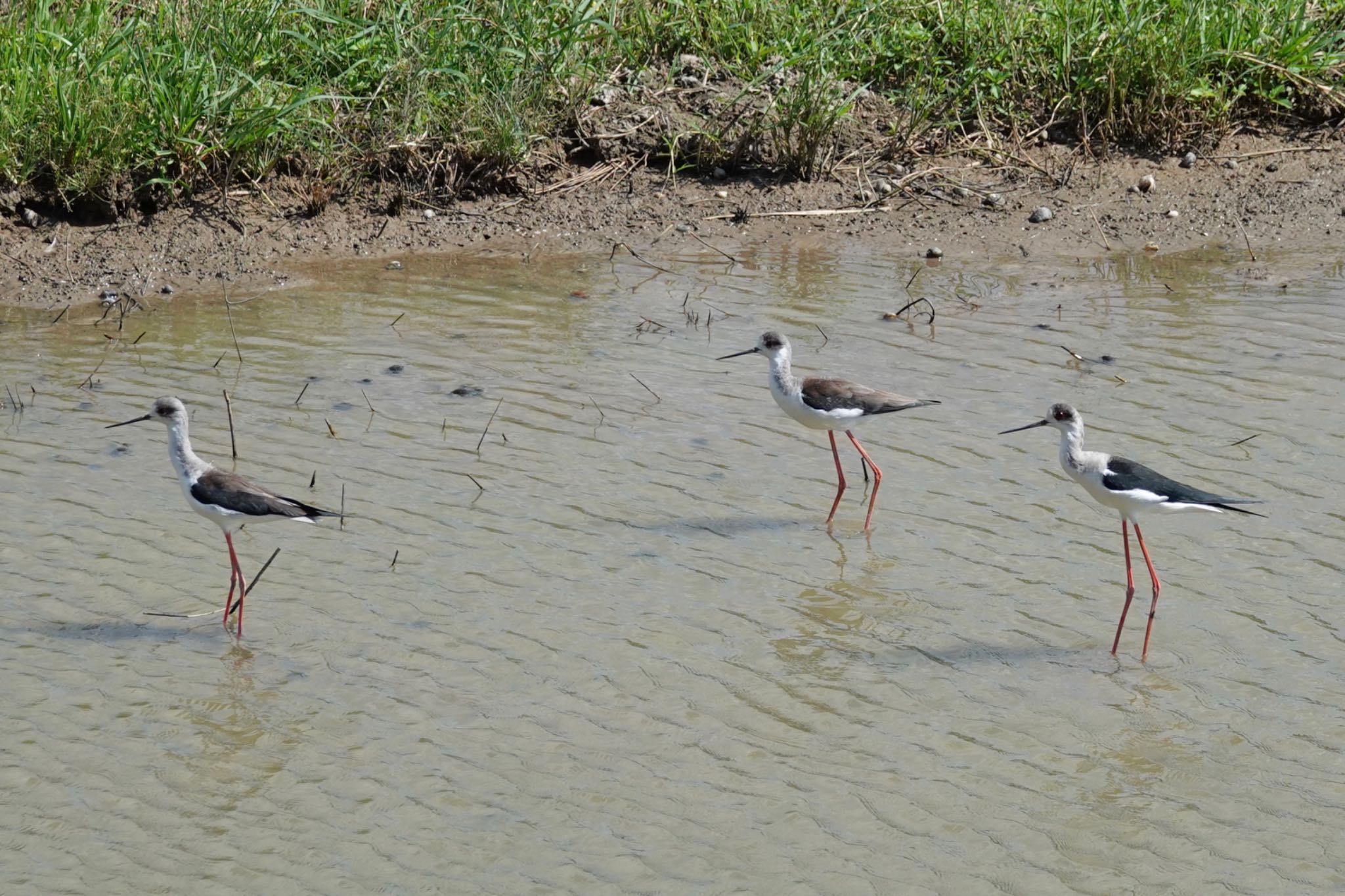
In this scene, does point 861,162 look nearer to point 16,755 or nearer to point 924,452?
point 924,452

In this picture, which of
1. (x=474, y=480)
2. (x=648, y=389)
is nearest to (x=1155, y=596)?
(x=474, y=480)

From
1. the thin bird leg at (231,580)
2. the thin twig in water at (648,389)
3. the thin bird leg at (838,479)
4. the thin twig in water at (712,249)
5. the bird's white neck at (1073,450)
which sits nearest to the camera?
the thin bird leg at (231,580)

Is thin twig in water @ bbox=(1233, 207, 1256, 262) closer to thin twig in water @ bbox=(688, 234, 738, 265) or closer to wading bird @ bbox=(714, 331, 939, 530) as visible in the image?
thin twig in water @ bbox=(688, 234, 738, 265)

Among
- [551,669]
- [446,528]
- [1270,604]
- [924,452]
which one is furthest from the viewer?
[924,452]

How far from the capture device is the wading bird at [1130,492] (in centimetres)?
619

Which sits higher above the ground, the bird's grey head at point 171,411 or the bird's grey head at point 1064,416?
the bird's grey head at point 1064,416

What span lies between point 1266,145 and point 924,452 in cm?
600

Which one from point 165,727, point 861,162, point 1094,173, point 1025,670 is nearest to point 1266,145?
point 1094,173

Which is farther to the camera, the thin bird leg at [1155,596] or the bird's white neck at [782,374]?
the bird's white neck at [782,374]

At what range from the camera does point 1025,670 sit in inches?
230

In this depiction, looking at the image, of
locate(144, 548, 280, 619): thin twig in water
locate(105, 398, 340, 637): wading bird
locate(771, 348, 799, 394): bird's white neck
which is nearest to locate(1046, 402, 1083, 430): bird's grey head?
locate(771, 348, 799, 394): bird's white neck

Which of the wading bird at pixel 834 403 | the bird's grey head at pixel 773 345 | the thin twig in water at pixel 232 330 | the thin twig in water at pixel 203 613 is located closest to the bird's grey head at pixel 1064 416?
the wading bird at pixel 834 403

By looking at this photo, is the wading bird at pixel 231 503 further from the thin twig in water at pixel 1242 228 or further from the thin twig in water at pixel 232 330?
the thin twig in water at pixel 1242 228

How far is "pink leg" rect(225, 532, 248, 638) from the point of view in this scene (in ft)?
20.0
